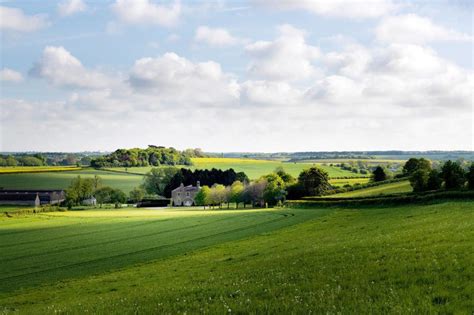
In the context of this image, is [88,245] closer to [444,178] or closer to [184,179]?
[444,178]

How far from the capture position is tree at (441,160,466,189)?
6569 cm

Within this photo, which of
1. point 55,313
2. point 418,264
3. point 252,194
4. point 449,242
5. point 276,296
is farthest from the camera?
point 252,194

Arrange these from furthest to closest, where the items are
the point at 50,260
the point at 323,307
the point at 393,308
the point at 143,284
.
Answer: the point at 50,260 → the point at 143,284 → the point at 323,307 → the point at 393,308

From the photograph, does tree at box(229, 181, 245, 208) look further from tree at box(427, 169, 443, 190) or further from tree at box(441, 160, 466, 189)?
tree at box(441, 160, 466, 189)

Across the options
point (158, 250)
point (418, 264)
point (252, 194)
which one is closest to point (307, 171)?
point (252, 194)

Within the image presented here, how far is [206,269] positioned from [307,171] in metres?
86.0

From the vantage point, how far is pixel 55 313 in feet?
53.6

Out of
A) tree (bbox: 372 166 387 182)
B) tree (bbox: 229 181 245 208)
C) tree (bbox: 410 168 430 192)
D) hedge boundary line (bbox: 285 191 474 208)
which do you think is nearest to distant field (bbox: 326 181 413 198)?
tree (bbox: 410 168 430 192)

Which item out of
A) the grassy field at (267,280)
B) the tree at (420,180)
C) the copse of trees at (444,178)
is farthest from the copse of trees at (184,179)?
the grassy field at (267,280)

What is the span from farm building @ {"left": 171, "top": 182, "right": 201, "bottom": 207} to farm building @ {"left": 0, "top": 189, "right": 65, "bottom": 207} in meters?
38.6

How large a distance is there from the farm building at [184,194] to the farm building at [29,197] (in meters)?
38.6

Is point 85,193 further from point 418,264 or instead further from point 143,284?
point 418,264

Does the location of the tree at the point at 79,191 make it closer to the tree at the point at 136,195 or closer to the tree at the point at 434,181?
the tree at the point at 136,195

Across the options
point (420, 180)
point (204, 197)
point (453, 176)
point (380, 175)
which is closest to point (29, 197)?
point (204, 197)
